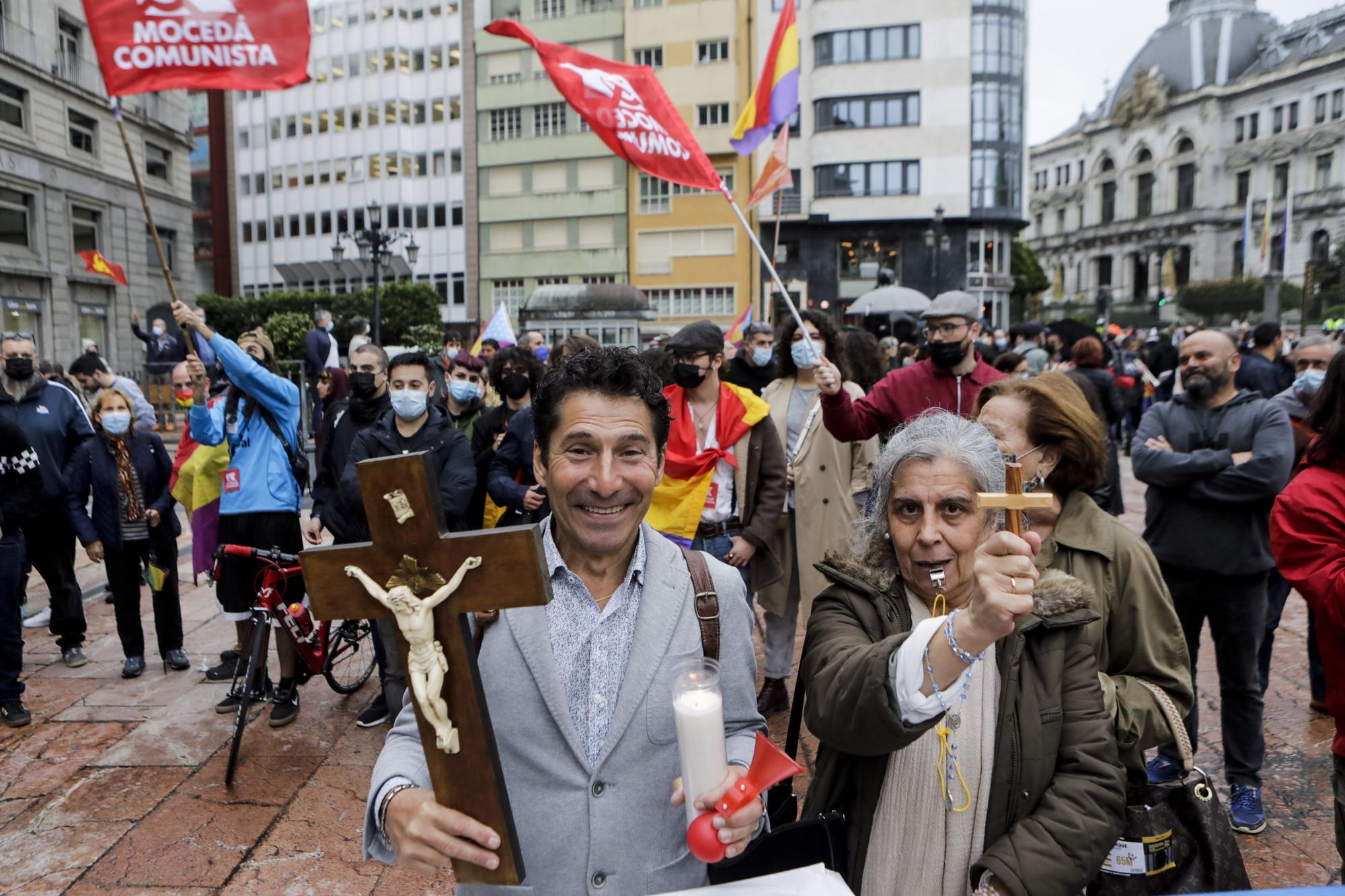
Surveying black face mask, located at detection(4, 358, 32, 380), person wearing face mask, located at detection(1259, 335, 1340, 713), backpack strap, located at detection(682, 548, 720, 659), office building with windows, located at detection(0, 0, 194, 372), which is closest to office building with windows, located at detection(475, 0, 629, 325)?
office building with windows, located at detection(0, 0, 194, 372)

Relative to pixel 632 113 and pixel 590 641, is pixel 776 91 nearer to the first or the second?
pixel 632 113

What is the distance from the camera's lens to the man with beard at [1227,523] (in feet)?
12.2

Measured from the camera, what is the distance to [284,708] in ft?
16.3

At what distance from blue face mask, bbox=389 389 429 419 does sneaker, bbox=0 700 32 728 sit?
272cm

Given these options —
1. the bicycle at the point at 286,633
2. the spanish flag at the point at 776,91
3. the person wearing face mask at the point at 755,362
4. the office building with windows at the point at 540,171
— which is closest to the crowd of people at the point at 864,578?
the bicycle at the point at 286,633

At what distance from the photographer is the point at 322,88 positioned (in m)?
44.8

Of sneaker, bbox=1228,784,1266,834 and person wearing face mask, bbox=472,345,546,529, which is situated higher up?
person wearing face mask, bbox=472,345,546,529

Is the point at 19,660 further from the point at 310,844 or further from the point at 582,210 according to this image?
the point at 582,210

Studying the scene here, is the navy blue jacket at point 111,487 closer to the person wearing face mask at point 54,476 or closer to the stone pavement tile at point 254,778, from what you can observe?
the person wearing face mask at point 54,476

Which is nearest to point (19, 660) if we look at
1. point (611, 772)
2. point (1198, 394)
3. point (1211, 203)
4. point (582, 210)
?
point (611, 772)

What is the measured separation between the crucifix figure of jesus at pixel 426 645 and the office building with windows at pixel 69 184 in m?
27.5

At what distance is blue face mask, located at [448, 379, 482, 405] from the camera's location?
20.1ft

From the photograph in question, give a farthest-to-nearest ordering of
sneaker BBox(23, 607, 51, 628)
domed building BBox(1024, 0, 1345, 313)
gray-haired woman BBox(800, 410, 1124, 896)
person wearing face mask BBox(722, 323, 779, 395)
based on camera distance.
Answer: domed building BBox(1024, 0, 1345, 313) → person wearing face mask BBox(722, 323, 779, 395) → sneaker BBox(23, 607, 51, 628) → gray-haired woman BBox(800, 410, 1124, 896)

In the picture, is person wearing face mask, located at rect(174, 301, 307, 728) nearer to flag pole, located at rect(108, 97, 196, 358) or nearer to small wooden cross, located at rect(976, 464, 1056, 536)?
flag pole, located at rect(108, 97, 196, 358)
